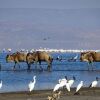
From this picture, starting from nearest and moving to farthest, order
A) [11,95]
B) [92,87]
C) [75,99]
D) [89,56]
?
1. [75,99]
2. [11,95]
3. [92,87]
4. [89,56]

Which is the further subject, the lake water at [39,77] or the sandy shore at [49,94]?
the lake water at [39,77]

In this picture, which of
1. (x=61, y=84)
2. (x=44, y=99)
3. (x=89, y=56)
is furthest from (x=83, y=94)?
(x=89, y=56)

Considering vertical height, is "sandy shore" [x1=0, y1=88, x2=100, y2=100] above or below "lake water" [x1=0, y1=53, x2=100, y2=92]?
below

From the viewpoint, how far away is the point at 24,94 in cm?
2698

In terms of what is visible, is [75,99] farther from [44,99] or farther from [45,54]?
[45,54]

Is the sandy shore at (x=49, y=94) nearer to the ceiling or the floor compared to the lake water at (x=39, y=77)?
nearer to the floor

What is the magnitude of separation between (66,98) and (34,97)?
5.71 ft

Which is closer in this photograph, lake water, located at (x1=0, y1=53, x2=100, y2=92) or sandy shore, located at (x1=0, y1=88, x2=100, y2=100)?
sandy shore, located at (x1=0, y1=88, x2=100, y2=100)

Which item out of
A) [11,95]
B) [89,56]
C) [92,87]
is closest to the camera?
[11,95]

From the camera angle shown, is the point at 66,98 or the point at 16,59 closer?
the point at 66,98

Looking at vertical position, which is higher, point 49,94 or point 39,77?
point 39,77

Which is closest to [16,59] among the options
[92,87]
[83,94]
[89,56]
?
[89,56]

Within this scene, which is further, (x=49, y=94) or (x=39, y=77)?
(x=39, y=77)

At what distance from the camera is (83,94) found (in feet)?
88.7
